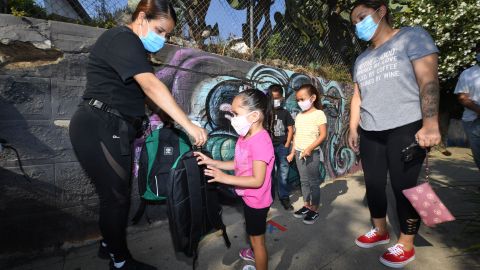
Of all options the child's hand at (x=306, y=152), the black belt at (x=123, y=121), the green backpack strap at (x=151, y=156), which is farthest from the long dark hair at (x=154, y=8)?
the child's hand at (x=306, y=152)

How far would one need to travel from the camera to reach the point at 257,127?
198 cm

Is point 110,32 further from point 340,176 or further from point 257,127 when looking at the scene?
point 340,176

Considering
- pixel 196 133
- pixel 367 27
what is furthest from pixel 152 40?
pixel 367 27

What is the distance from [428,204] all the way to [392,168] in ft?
1.17

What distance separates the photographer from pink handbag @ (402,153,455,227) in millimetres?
1844

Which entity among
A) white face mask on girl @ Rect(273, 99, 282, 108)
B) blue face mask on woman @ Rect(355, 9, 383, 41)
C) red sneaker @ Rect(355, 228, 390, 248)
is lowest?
red sneaker @ Rect(355, 228, 390, 248)

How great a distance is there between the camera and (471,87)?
9.93 feet

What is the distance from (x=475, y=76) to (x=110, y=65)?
11.9 feet

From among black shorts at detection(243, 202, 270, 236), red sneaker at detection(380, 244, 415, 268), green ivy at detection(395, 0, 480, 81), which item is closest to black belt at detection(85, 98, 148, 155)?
black shorts at detection(243, 202, 270, 236)

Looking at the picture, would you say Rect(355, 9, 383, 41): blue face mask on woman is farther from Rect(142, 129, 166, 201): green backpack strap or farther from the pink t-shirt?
Result: Rect(142, 129, 166, 201): green backpack strap

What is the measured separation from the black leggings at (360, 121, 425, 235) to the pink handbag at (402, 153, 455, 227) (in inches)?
6.3

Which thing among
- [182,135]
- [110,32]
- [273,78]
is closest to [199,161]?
[182,135]

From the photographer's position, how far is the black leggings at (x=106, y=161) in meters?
1.80

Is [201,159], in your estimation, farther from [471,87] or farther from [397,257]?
[471,87]
